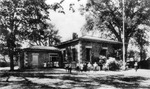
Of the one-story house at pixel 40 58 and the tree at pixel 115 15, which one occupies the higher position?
the tree at pixel 115 15

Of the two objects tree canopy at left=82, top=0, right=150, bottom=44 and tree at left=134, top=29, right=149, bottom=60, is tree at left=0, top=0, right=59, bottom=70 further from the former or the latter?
tree at left=134, top=29, right=149, bottom=60

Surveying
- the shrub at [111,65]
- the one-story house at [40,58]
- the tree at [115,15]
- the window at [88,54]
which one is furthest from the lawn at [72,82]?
the tree at [115,15]

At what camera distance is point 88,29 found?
126 feet

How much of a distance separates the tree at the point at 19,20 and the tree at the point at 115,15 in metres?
13.8

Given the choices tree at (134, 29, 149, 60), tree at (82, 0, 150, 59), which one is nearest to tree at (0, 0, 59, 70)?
tree at (82, 0, 150, 59)

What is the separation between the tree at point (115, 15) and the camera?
3356cm

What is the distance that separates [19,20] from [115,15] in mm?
19654

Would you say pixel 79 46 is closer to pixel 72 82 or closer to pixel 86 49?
pixel 86 49

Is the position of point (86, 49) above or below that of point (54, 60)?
above

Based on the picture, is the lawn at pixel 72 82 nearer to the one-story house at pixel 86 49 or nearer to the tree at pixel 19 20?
the tree at pixel 19 20

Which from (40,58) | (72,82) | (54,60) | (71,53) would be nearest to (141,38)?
(71,53)

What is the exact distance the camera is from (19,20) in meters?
22.5

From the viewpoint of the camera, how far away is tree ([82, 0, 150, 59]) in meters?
33.6

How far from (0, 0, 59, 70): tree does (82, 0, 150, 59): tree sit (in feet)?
45.3
